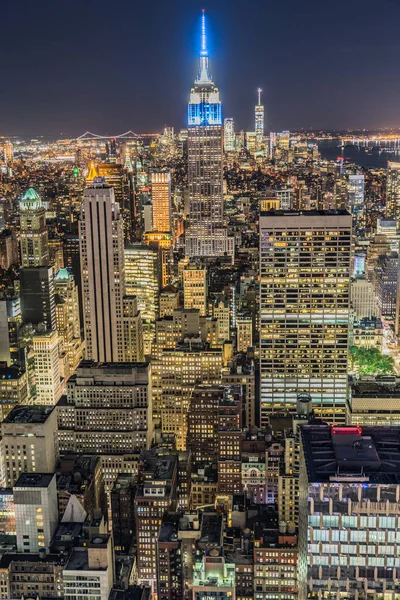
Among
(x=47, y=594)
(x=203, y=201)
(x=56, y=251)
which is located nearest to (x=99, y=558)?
(x=47, y=594)

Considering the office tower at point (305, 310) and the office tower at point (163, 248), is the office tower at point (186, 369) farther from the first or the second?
the office tower at point (163, 248)

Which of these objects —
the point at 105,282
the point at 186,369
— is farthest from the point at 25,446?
the point at 105,282

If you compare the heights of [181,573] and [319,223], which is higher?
[319,223]

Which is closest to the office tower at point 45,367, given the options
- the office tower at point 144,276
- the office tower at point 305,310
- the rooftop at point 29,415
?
the office tower at point 144,276

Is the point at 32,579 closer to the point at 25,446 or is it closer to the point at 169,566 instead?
the point at 169,566

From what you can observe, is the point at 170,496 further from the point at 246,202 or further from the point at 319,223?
the point at 246,202

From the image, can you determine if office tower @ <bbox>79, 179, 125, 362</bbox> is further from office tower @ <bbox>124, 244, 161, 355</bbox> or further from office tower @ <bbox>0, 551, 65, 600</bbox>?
office tower @ <bbox>0, 551, 65, 600</bbox>
